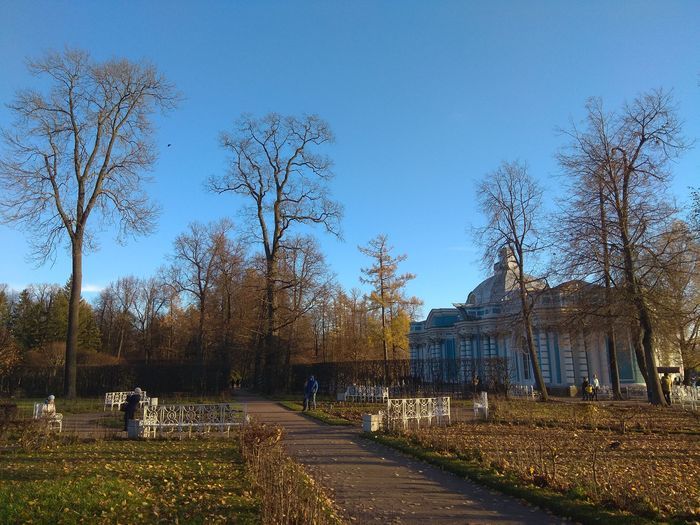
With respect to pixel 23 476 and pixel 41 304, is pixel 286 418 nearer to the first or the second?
pixel 23 476

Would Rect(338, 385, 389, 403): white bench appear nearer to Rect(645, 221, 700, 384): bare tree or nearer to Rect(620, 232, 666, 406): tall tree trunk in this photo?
Rect(620, 232, 666, 406): tall tree trunk

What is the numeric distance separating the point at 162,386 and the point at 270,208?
43.4 ft

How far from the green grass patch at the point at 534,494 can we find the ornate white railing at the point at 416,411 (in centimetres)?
419

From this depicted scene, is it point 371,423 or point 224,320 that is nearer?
point 371,423

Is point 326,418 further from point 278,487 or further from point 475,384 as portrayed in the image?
point 278,487

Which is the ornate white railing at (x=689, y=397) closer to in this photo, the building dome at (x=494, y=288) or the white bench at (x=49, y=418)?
the building dome at (x=494, y=288)

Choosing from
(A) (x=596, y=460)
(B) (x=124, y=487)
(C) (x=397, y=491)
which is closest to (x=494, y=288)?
(A) (x=596, y=460)

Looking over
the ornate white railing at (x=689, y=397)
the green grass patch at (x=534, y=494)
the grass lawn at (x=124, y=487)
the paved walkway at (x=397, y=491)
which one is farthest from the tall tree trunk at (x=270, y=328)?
the green grass patch at (x=534, y=494)

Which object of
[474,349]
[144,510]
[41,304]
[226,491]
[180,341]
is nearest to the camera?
[144,510]

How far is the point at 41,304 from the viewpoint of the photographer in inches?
2116

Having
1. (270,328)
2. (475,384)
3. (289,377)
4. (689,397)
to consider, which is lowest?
(689,397)

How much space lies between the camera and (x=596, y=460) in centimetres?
1086

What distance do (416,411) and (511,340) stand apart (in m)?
29.4

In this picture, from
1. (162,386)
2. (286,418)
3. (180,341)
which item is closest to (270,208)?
(162,386)
